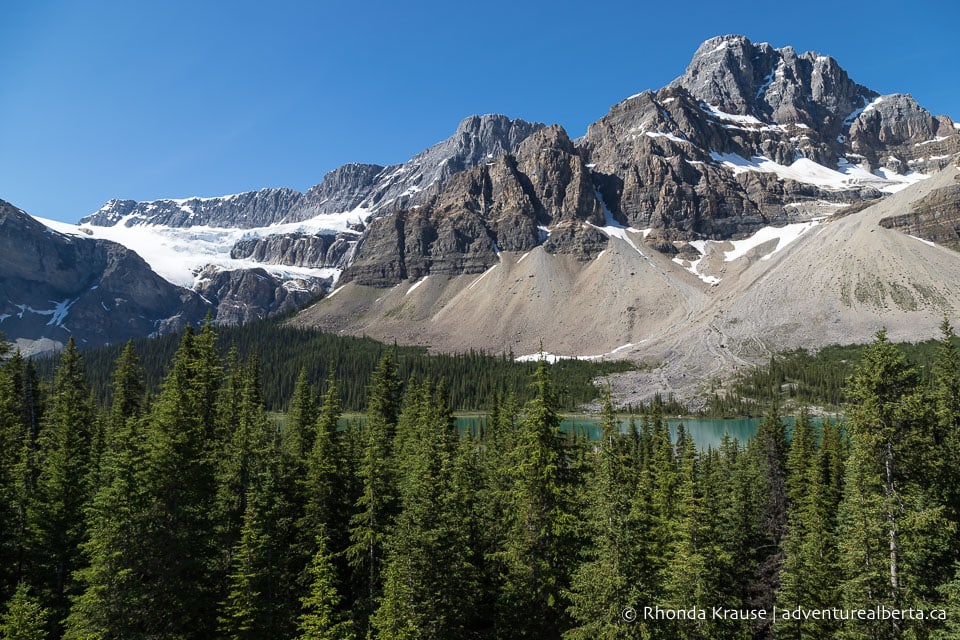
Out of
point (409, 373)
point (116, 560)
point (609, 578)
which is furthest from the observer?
point (409, 373)

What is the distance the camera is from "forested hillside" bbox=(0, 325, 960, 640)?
A: 62.6 feet

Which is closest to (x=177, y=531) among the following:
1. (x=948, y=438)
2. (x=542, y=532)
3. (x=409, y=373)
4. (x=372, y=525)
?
(x=372, y=525)

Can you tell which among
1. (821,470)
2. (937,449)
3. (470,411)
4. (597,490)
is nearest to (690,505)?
(597,490)

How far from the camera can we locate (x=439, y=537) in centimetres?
2236

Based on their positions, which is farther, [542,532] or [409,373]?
[409,373]

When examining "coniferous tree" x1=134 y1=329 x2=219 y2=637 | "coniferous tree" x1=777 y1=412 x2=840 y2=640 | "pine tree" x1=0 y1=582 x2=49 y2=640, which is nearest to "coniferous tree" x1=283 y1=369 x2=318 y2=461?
"coniferous tree" x1=134 y1=329 x2=219 y2=637

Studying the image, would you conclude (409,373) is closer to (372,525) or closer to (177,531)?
(372,525)

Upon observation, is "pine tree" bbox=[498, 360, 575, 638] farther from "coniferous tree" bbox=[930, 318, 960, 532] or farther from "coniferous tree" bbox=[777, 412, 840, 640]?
"coniferous tree" bbox=[930, 318, 960, 532]

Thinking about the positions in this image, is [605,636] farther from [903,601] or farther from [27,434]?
[27,434]

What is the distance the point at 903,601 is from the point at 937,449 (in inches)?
219

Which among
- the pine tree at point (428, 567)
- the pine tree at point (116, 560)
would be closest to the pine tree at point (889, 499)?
the pine tree at point (428, 567)

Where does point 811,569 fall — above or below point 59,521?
below

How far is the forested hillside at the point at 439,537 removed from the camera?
62.6 feet

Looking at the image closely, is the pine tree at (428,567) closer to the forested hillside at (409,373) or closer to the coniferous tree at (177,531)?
the coniferous tree at (177,531)
